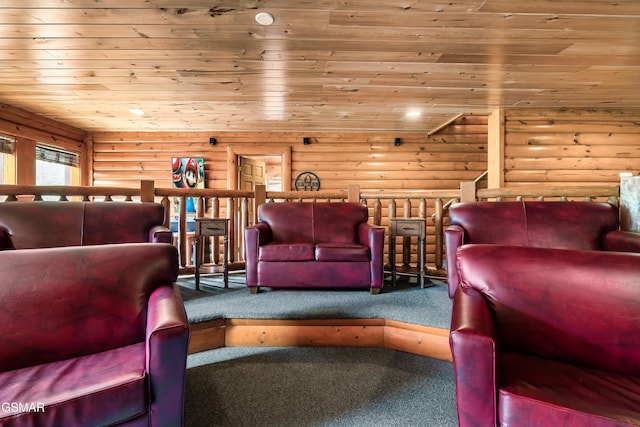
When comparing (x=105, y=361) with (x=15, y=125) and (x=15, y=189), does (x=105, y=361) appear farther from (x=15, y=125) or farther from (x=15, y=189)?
(x=15, y=125)

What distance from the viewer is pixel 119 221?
2.43m

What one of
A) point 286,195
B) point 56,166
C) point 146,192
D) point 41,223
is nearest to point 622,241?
point 286,195

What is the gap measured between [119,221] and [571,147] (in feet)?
19.6

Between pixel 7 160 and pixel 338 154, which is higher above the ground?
pixel 338 154

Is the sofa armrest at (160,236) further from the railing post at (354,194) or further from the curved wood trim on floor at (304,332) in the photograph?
the railing post at (354,194)

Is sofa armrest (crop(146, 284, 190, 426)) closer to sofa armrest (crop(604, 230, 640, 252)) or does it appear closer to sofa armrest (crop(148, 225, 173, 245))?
sofa armrest (crop(148, 225, 173, 245))

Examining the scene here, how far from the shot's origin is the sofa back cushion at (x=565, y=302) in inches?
42.7

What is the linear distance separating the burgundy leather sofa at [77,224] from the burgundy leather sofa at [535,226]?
235 cm

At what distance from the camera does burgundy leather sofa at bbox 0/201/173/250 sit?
2.13 m

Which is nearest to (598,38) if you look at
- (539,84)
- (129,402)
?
(539,84)

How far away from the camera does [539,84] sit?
11.2 ft

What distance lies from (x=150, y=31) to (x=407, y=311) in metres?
2.92

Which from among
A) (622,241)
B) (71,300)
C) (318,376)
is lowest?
(318,376)

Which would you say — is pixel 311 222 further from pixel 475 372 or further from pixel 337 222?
pixel 475 372
